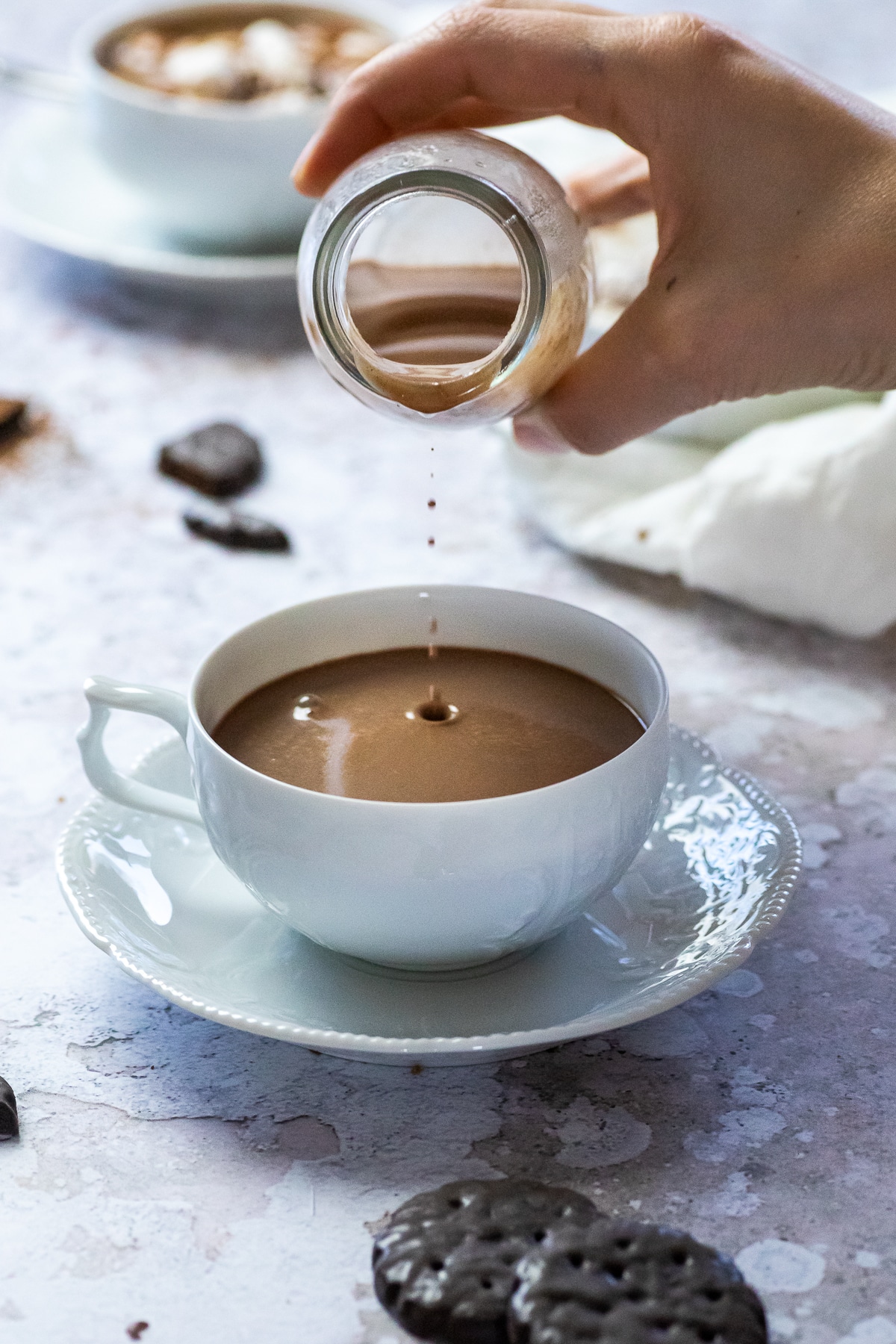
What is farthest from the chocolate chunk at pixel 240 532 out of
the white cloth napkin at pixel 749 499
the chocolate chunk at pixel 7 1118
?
the chocolate chunk at pixel 7 1118

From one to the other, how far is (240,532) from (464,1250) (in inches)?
29.3

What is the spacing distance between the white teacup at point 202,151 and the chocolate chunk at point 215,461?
332mm

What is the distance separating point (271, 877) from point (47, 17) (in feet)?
7.15

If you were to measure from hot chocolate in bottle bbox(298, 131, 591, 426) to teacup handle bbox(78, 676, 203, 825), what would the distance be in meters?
0.21

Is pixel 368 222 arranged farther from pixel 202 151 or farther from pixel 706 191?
pixel 202 151

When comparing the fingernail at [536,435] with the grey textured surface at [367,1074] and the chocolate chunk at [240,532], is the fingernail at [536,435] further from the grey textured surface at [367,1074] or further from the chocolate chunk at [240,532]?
the chocolate chunk at [240,532]

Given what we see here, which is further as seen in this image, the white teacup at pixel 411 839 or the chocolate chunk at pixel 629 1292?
the white teacup at pixel 411 839

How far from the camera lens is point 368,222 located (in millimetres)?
836

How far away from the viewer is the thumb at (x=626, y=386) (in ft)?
2.82

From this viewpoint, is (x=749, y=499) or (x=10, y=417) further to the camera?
(x=10, y=417)

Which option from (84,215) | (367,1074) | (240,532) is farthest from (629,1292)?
(84,215)

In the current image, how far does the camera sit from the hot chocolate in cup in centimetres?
151

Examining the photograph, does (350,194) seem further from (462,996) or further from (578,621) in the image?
(462,996)

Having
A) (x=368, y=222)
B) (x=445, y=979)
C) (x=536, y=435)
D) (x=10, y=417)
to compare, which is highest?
(x=368, y=222)
